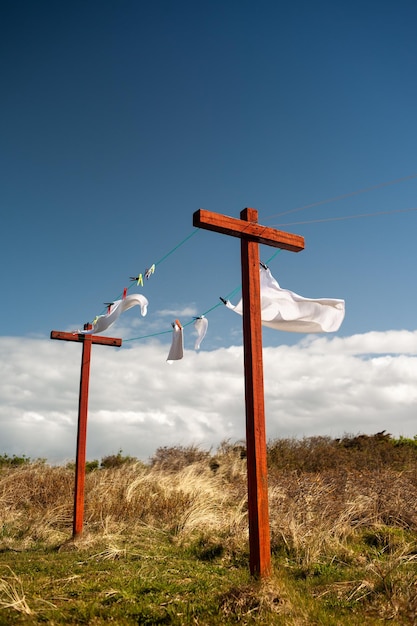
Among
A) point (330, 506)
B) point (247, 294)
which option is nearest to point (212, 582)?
point (247, 294)

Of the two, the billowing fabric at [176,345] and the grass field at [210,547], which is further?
the billowing fabric at [176,345]

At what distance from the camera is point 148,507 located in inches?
429

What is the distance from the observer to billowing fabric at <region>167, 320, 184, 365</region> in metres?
8.70

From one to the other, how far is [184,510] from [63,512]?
2899 mm

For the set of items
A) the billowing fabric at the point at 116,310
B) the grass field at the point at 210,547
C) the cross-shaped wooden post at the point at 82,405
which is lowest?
the grass field at the point at 210,547

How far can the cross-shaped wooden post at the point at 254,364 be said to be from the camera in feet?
17.8

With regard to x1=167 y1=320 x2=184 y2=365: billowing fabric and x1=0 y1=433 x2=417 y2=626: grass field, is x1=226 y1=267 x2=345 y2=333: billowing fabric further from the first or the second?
x1=0 y1=433 x2=417 y2=626: grass field

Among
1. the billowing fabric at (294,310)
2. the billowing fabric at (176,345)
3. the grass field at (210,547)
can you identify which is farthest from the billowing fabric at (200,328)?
the grass field at (210,547)

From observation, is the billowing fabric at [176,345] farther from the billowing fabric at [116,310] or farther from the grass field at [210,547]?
the grass field at [210,547]

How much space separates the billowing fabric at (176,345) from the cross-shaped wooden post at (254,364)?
278 cm

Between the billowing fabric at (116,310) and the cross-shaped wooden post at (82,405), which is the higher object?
the billowing fabric at (116,310)

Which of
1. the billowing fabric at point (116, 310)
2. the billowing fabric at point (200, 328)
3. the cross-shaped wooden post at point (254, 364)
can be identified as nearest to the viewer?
the cross-shaped wooden post at point (254, 364)

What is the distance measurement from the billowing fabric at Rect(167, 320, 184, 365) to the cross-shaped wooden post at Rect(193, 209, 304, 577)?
9.11ft

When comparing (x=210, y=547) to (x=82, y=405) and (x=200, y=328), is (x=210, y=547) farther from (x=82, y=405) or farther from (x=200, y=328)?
(x=82, y=405)
